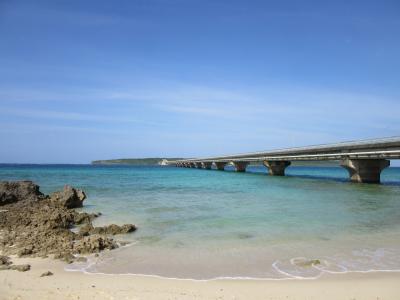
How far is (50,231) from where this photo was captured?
35.9 feet

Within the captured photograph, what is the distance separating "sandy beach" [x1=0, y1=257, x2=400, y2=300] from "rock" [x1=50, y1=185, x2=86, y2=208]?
10143 mm

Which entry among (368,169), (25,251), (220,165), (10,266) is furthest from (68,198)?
(220,165)

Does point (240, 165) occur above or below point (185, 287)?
above

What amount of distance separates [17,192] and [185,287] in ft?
47.5

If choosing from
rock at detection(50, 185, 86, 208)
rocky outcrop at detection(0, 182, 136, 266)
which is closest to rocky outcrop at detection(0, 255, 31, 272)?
rocky outcrop at detection(0, 182, 136, 266)

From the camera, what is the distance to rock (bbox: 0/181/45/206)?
58.1 ft

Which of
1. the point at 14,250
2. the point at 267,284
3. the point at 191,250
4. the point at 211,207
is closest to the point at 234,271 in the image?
the point at 267,284

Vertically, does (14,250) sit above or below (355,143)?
below

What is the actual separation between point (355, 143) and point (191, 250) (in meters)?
32.0

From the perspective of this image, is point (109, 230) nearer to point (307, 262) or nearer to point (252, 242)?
point (252, 242)

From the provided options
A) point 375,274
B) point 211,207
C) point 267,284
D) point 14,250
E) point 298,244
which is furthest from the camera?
point 211,207

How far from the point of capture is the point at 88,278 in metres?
7.07

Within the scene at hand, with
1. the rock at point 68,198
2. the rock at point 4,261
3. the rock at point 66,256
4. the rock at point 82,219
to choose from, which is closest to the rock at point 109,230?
the rock at point 82,219

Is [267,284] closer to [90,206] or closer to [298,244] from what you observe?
[298,244]
